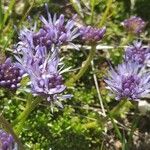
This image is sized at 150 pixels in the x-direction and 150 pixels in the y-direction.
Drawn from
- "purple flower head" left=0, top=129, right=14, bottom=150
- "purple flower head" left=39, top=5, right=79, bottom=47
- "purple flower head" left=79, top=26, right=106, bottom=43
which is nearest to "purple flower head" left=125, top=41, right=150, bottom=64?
"purple flower head" left=79, top=26, right=106, bottom=43

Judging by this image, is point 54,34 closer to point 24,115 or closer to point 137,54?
point 24,115

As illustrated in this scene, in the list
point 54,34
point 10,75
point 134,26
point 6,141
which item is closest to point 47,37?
point 54,34

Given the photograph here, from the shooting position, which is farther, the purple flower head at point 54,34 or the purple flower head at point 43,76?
the purple flower head at point 54,34

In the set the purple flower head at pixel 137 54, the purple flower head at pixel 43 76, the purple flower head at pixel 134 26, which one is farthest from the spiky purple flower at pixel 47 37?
the purple flower head at pixel 134 26

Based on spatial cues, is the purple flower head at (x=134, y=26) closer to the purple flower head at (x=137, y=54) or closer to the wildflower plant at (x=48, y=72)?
the wildflower plant at (x=48, y=72)

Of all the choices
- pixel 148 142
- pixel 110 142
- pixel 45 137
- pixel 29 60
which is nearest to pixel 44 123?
pixel 45 137
